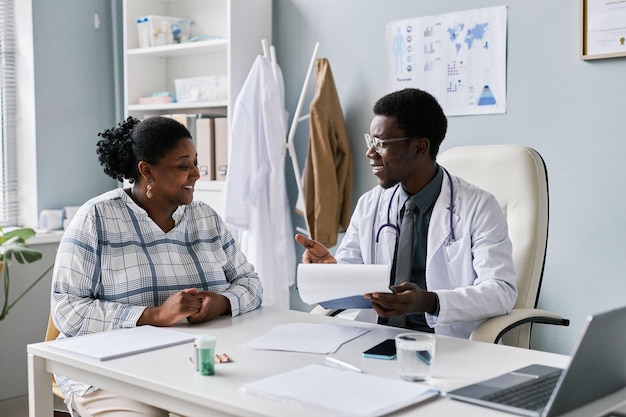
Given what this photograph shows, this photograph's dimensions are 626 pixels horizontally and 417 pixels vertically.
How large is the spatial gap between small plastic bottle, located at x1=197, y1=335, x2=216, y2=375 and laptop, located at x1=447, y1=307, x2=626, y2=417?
471mm

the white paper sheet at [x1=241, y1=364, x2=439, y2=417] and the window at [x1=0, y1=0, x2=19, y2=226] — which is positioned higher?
the window at [x1=0, y1=0, x2=19, y2=226]

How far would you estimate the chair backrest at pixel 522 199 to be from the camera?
7.59ft

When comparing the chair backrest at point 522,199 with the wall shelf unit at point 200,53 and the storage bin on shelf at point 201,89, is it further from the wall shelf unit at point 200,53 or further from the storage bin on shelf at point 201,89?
the storage bin on shelf at point 201,89

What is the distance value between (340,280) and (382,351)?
0.75 ft

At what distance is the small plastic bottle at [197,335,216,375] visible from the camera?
1530mm

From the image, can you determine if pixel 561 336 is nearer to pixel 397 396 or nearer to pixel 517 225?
pixel 517 225

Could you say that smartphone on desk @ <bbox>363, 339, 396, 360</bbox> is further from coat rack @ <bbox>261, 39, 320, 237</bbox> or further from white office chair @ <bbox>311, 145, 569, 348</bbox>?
coat rack @ <bbox>261, 39, 320, 237</bbox>

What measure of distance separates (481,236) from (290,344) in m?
0.71

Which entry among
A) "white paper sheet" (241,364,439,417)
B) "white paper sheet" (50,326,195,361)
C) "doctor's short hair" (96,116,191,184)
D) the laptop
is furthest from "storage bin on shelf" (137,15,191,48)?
the laptop

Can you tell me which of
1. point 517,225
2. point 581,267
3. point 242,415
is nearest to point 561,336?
point 581,267

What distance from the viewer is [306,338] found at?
182 centimetres

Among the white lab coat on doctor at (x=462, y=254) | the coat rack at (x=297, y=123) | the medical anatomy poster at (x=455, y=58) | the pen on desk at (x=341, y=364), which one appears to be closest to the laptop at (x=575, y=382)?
the pen on desk at (x=341, y=364)

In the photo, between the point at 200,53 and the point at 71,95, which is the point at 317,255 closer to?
the point at 200,53

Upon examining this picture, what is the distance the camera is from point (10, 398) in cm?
354
